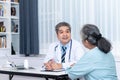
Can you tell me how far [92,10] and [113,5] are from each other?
1.27 feet

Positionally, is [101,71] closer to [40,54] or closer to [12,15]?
[40,54]

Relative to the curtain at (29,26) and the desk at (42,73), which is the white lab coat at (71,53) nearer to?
the desk at (42,73)

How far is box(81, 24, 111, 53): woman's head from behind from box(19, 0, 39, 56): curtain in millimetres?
2715

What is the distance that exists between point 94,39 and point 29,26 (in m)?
2.90

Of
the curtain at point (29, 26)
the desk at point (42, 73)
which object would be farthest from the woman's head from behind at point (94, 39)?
the curtain at point (29, 26)

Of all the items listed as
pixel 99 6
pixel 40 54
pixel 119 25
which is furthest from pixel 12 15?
pixel 119 25

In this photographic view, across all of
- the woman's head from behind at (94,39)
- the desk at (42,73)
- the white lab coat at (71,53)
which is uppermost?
the woman's head from behind at (94,39)

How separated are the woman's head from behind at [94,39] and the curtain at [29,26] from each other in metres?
2.71

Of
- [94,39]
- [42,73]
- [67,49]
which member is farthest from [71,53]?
[94,39]

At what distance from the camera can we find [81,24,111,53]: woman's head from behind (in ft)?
8.29

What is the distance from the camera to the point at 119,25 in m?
4.48

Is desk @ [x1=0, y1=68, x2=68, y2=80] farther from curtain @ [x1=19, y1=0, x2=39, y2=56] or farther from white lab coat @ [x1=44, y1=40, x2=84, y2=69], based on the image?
curtain @ [x1=19, y1=0, x2=39, y2=56]

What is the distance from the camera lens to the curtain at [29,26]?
5.29 meters

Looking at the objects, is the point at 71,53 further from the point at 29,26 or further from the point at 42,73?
the point at 29,26
